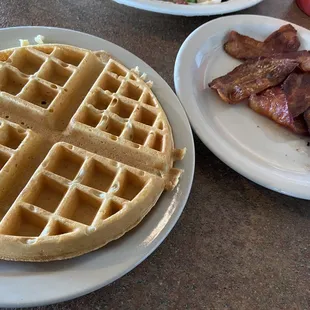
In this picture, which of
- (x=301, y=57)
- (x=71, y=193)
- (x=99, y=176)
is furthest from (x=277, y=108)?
(x=71, y=193)

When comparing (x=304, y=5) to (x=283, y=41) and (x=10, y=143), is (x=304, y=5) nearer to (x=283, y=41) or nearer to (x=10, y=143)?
(x=283, y=41)

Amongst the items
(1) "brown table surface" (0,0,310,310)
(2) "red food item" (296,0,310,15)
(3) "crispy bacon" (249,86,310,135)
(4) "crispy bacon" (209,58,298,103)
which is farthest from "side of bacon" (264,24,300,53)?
(1) "brown table surface" (0,0,310,310)

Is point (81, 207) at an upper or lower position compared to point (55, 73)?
lower

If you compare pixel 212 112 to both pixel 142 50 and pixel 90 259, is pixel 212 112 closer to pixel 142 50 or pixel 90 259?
pixel 142 50

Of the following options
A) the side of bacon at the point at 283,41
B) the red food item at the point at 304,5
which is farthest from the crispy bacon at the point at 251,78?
the red food item at the point at 304,5

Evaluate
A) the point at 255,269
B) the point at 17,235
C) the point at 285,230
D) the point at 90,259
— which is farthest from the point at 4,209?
the point at 285,230

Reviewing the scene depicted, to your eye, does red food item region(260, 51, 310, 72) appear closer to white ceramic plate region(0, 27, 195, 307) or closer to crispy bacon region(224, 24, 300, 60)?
crispy bacon region(224, 24, 300, 60)

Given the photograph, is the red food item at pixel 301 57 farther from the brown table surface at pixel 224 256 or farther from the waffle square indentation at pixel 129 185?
the waffle square indentation at pixel 129 185
